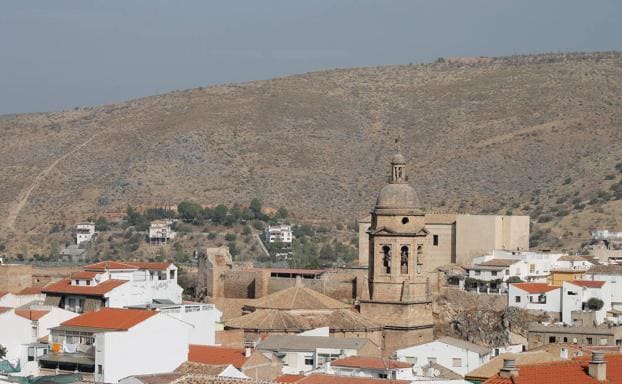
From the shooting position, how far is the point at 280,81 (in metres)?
166

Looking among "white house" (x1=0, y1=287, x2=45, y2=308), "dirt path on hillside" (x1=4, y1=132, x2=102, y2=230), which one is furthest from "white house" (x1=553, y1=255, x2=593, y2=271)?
"dirt path on hillside" (x1=4, y1=132, x2=102, y2=230)

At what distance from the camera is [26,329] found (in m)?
54.8

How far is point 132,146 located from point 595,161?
41.1 meters

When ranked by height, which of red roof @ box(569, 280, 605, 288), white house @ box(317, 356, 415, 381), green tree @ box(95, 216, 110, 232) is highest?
green tree @ box(95, 216, 110, 232)

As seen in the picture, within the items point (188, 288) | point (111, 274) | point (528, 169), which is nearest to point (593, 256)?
point (188, 288)

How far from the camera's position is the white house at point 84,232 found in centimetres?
11356

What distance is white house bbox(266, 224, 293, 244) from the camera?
111 meters

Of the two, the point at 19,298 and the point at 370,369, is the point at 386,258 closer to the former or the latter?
the point at 19,298

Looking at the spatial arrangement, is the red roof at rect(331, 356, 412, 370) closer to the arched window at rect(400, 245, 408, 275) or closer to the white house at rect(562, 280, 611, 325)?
the arched window at rect(400, 245, 408, 275)

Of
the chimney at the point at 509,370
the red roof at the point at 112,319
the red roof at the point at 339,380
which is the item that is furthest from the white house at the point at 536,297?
the chimney at the point at 509,370

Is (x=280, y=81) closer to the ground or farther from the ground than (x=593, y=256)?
farther from the ground

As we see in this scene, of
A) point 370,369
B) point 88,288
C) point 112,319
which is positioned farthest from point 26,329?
point 370,369

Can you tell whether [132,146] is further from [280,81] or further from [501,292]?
[501,292]

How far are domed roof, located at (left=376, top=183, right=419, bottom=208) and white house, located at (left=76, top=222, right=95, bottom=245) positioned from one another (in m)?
56.2
